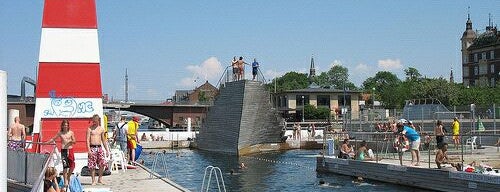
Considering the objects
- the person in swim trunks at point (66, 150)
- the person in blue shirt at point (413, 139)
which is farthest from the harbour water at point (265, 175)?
the person in swim trunks at point (66, 150)

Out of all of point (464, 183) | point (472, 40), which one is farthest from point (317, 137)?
point (472, 40)

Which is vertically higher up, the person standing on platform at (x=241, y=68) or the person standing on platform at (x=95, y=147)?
the person standing on platform at (x=241, y=68)

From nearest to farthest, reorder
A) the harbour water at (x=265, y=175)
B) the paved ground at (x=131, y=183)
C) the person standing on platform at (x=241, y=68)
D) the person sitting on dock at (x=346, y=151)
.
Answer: the paved ground at (x=131, y=183) → the harbour water at (x=265, y=175) → the person sitting on dock at (x=346, y=151) → the person standing on platform at (x=241, y=68)

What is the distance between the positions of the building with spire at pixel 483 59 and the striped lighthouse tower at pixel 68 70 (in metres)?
110

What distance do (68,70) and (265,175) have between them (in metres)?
14.6

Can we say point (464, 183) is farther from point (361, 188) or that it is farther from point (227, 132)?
point (227, 132)

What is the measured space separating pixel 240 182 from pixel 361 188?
5.96m

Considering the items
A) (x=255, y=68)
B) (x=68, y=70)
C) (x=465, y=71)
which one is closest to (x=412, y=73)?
(x=465, y=71)

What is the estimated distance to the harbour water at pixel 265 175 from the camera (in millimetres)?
24844

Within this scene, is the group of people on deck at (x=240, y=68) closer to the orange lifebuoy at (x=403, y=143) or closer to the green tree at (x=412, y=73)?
the orange lifebuoy at (x=403, y=143)

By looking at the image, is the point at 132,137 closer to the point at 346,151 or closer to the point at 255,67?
the point at 346,151

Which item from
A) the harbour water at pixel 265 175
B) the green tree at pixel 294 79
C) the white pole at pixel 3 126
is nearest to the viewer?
the white pole at pixel 3 126

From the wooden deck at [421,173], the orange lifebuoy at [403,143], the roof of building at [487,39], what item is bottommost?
the wooden deck at [421,173]

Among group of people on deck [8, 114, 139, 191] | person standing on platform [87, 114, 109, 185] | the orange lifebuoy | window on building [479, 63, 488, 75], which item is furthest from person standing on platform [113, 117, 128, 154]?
window on building [479, 63, 488, 75]
